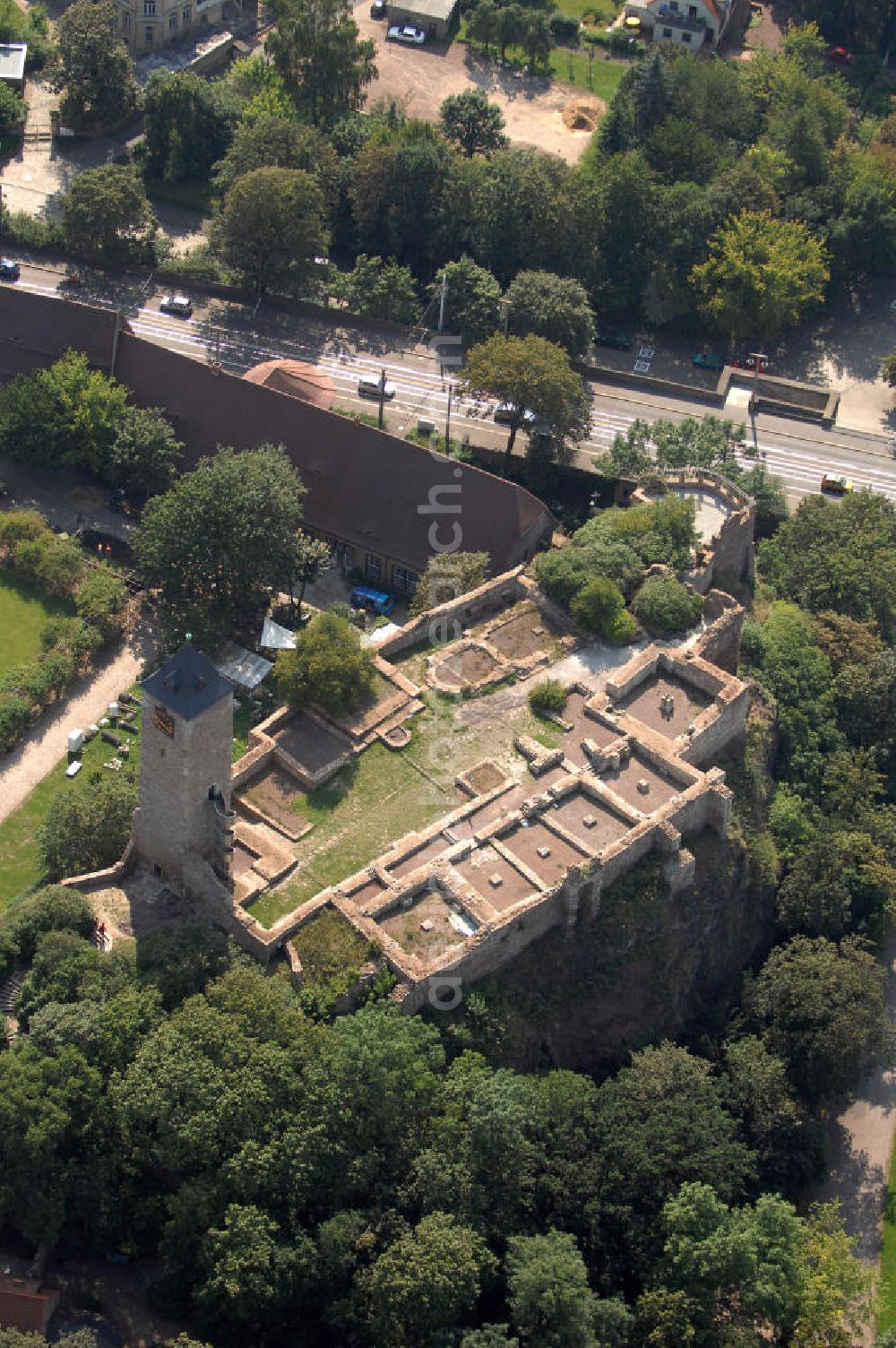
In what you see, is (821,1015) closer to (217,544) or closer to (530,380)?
(217,544)

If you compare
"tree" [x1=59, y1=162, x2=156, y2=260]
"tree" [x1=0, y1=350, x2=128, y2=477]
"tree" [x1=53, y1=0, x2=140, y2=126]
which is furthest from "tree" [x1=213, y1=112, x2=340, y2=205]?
"tree" [x1=0, y1=350, x2=128, y2=477]

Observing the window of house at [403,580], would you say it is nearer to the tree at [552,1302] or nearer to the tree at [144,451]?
the tree at [144,451]

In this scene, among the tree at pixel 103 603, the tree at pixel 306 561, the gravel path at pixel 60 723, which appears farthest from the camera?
the tree at pixel 103 603

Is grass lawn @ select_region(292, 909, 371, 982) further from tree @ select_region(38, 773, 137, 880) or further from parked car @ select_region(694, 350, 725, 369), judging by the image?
parked car @ select_region(694, 350, 725, 369)

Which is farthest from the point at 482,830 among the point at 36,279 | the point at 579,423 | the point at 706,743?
the point at 36,279

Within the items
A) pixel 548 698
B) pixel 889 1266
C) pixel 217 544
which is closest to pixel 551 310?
pixel 217 544

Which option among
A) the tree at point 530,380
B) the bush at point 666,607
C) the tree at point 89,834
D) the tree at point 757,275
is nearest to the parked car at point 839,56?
the tree at point 757,275
